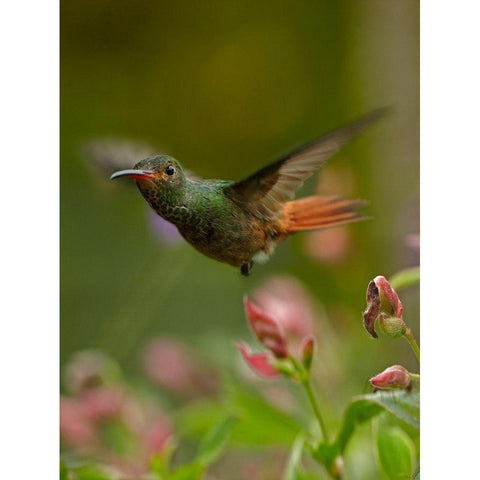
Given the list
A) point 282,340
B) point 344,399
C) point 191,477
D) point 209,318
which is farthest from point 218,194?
point 209,318

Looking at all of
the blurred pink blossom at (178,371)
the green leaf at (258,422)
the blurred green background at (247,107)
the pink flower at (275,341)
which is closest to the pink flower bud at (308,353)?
the pink flower at (275,341)

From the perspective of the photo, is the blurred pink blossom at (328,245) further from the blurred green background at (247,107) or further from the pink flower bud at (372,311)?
the pink flower bud at (372,311)

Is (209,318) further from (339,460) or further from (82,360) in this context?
(339,460)

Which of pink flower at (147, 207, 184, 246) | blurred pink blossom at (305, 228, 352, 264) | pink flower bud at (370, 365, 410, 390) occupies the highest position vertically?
pink flower at (147, 207, 184, 246)

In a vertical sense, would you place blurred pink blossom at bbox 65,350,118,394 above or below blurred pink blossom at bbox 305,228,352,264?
below

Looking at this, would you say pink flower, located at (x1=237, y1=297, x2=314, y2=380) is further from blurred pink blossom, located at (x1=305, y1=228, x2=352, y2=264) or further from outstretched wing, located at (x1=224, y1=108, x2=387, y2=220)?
blurred pink blossom, located at (x1=305, y1=228, x2=352, y2=264)

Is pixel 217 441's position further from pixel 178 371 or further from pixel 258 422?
pixel 178 371

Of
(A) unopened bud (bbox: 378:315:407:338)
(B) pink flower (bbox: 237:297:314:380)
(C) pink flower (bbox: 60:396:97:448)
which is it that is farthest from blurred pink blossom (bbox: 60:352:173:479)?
(A) unopened bud (bbox: 378:315:407:338)
